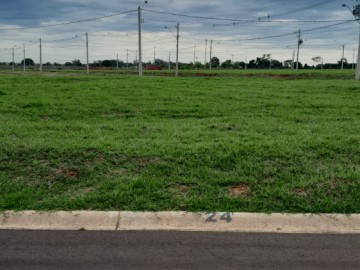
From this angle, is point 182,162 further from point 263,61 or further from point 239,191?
point 263,61

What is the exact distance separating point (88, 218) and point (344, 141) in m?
4.31

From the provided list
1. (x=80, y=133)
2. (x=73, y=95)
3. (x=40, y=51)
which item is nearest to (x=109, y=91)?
(x=73, y=95)

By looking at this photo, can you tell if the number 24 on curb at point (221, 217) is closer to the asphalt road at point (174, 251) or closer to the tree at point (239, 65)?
the asphalt road at point (174, 251)

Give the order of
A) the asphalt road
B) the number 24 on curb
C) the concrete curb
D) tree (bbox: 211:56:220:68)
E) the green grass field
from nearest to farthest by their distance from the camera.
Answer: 1. the asphalt road
2. the concrete curb
3. the number 24 on curb
4. the green grass field
5. tree (bbox: 211:56:220:68)

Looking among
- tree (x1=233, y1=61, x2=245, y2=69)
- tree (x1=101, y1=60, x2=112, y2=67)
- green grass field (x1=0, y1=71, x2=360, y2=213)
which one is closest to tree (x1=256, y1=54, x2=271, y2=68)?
tree (x1=233, y1=61, x2=245, y2=69)

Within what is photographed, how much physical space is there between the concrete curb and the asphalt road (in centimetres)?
13

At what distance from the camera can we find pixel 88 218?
4230mm

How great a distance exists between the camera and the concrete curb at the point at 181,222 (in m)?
4.03

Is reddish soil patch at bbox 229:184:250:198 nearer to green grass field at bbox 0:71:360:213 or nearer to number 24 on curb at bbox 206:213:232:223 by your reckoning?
green grass field at bbox 0:71:360:213

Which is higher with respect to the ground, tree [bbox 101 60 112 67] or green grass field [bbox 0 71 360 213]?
tree [bbox 101 60 112 67]

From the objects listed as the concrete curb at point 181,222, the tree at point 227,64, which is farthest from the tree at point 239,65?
the concrete curb at point 181,222

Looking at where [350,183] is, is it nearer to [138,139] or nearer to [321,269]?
[321,269]

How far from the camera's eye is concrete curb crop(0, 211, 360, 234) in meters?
4.03

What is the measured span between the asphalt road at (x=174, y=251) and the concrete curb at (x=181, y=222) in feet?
0.44
